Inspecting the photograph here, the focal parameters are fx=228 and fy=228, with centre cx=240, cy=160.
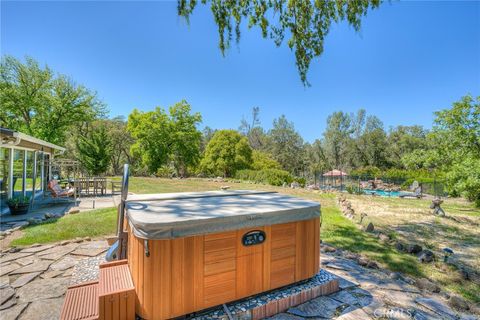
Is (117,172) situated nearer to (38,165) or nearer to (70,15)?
(38,165)

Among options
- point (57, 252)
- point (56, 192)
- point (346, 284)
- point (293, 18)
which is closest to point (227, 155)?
point (56, 192)

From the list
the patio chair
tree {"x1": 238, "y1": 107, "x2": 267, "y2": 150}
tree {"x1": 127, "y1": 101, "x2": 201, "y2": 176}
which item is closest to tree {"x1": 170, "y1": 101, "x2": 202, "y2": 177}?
tree {"x1": 127, "y1": 101, "x2": 201, "y2": 176}

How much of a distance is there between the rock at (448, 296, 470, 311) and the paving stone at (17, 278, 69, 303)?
4.41 m

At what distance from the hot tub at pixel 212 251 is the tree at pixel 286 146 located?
2995 cm

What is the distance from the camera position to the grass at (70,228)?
4414mm

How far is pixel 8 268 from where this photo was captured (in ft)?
10.5

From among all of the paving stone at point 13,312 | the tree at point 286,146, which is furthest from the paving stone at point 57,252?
the tree at point 286,146

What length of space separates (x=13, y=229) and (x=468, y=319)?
7463mm

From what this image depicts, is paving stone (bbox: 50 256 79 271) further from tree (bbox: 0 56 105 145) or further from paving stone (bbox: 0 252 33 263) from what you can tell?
tree (bbox: 0 56 105 145)

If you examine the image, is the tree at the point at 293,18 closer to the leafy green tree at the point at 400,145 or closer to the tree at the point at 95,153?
the tree at the point at 95,153

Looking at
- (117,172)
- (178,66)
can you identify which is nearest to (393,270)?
(178,66)

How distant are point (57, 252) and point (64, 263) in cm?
59

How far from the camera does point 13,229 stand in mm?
4785

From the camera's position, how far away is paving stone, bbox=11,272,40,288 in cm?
278
